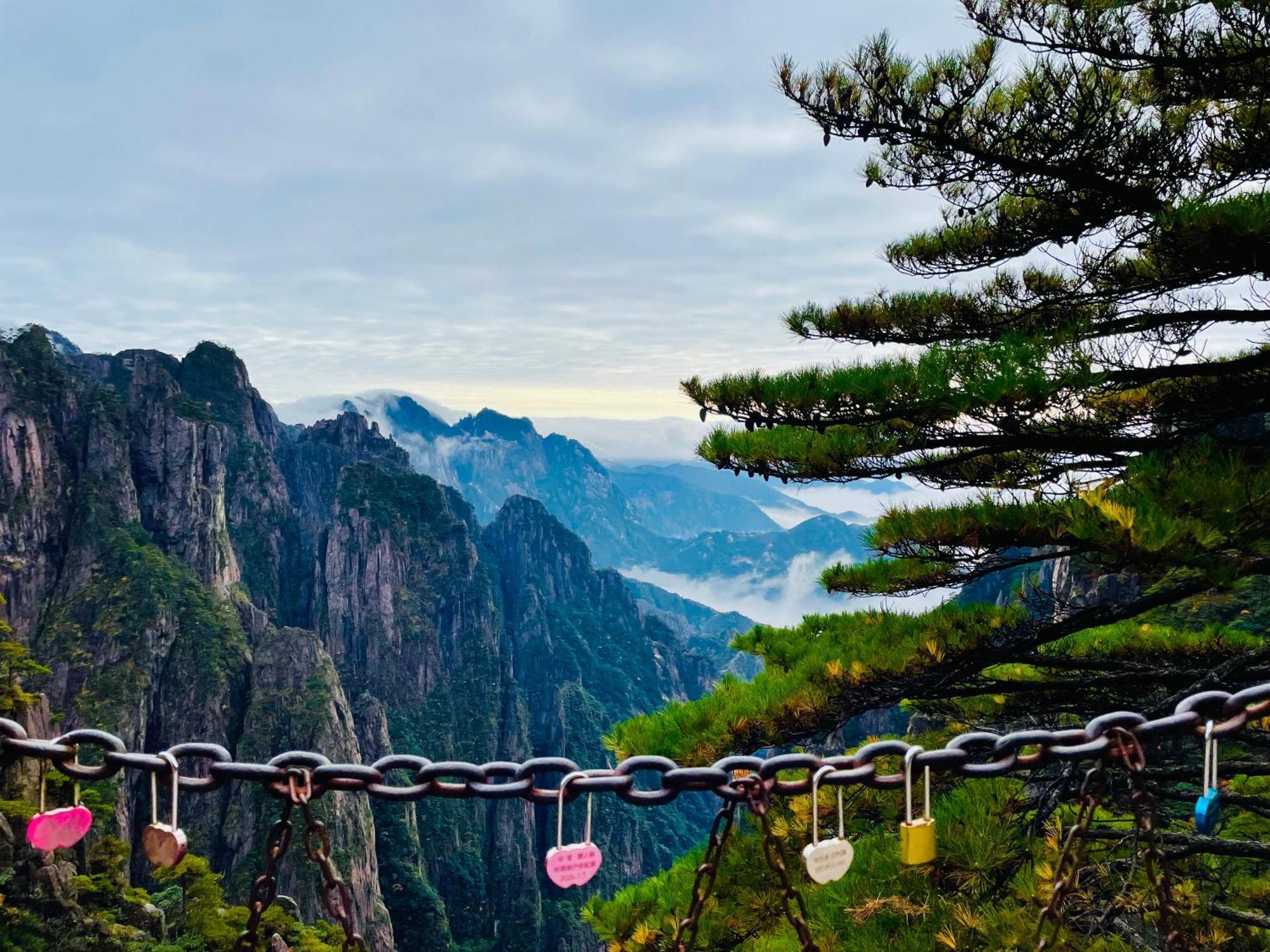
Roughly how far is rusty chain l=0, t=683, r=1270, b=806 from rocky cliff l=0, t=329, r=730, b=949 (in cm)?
3690

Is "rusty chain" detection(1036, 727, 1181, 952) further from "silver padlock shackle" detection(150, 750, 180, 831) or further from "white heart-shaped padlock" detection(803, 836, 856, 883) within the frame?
"silver padlock shackle" detection(150, 750, 180, 831)

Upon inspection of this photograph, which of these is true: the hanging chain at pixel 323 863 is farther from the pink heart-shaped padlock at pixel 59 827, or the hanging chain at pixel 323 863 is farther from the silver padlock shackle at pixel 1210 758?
the silver padlock shackle at pixel 1210 758

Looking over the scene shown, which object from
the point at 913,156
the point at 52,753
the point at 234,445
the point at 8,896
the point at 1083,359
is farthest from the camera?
the point at 234,445

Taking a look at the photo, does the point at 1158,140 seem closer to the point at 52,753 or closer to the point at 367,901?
the point at 52,753

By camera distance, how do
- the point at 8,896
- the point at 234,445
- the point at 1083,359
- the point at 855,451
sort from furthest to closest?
the point at 234,445, the point at 8,896, the point at 855,451, the point at 1083,359

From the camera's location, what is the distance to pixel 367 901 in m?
48.3

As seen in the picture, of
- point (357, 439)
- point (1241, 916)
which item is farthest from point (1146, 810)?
point (357, 439)

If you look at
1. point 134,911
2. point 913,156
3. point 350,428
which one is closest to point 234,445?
point 350,428

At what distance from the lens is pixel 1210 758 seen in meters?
1.74

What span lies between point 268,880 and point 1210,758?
7.40 feet

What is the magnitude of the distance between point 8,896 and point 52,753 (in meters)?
19.7

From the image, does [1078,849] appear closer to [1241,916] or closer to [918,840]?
[918,840]

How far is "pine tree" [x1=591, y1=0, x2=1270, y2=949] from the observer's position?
3637 millimetres

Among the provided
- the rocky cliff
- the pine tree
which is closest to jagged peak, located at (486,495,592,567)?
the rocky cliff
